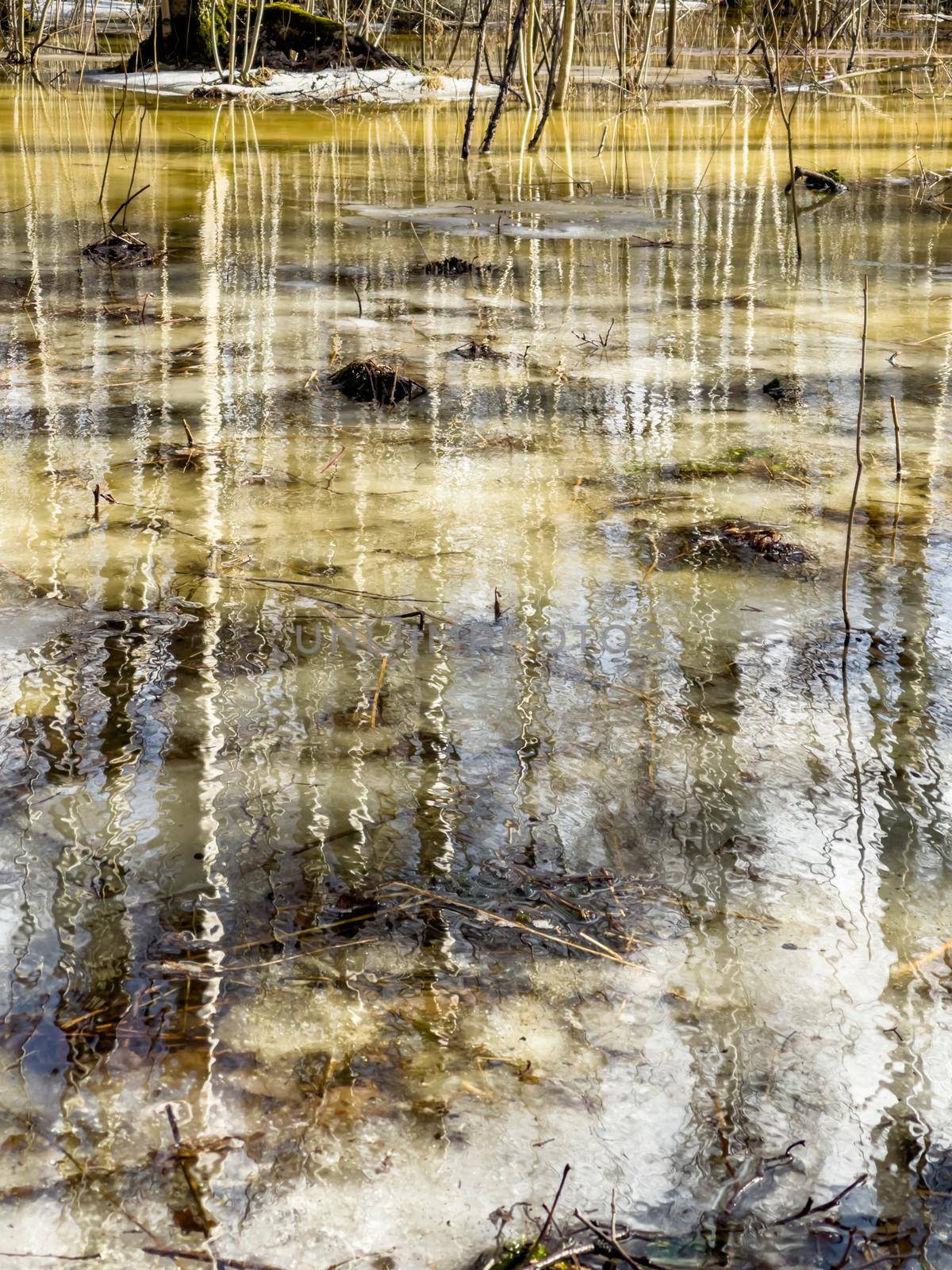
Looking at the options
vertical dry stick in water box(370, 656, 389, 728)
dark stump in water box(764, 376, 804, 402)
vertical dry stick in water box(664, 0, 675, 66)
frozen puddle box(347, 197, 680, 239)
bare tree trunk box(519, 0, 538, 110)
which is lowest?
vertical dry stick in water box(370, 656, 389, 728)

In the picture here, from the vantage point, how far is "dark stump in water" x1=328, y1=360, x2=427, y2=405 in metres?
5.00

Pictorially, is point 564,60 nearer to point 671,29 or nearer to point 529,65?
point 529,65

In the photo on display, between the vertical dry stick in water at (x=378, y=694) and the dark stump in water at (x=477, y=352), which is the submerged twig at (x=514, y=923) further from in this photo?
the dark stump in water at (x=477, y=352)

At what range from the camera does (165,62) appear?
19.1 metres

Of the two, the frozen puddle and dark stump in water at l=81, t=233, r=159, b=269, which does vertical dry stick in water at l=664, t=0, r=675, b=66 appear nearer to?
the frozen puddle

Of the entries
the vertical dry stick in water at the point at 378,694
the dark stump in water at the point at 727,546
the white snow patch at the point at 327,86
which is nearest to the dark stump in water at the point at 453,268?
the dark stump in water at the point at 727,546

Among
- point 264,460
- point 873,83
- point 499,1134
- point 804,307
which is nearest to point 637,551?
point 264,460

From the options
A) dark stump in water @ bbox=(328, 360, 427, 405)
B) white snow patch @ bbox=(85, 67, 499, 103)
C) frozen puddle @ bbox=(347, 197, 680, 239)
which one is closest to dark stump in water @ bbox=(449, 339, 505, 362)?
dark stump in water @ bbox=(328, 360, 427, 405)

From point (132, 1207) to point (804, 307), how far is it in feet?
18.7

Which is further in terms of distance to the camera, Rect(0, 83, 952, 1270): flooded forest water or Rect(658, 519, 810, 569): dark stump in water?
Rect(658, 519, 810, 569): dark stump in water

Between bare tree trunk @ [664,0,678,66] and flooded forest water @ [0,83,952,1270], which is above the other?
bare tree trunk @ [664,0,678,66]

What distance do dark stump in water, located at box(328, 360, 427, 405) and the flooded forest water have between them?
3.0 inches

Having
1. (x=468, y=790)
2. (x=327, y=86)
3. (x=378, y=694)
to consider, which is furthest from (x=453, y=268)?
(x=327, y=86)

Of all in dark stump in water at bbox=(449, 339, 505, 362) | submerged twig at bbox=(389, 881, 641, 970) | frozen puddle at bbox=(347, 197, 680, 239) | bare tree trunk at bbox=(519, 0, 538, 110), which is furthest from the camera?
bare tree trunk at bbox=(519, 0, 538, 110)
